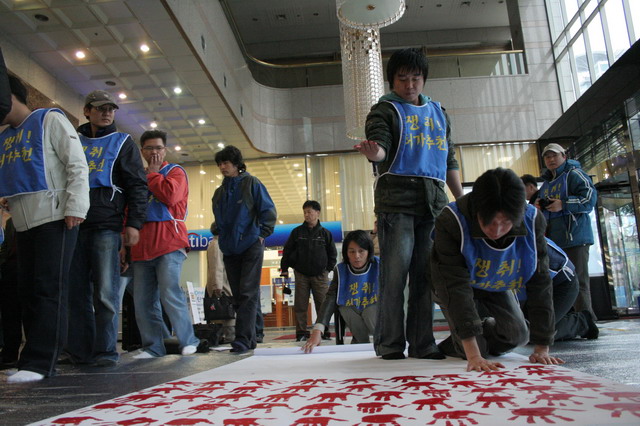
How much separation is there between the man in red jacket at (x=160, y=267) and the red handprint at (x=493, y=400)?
8.12ft

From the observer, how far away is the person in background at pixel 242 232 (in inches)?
136

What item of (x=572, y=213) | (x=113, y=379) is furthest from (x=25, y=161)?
(x=572, y=213)

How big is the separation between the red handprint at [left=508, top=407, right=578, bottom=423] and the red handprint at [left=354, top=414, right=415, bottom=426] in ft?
0.70

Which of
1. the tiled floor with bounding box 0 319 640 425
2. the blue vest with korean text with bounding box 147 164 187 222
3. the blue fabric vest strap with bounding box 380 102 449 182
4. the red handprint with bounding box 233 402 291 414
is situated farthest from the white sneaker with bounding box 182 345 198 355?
the red handprint with bounding box 233 402 291 414

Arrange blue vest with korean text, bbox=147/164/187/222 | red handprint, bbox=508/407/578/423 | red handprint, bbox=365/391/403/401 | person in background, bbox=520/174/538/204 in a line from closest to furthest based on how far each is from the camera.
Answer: red handprint, bbox=508/407/578/423
red handprint, bbox=365/391/403/401
blue vest with korean text, bbox=147/164/187/222
person in background, bbox=520/174/538/204

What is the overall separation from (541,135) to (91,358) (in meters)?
10.9

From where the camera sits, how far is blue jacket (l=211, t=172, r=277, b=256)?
3.58 meters

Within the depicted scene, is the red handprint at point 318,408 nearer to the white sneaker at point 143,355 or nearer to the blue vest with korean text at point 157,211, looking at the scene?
the white sneaker at point 143,355

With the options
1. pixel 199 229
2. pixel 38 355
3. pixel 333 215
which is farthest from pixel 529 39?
pixel 38 355

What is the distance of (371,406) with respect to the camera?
3.64ft

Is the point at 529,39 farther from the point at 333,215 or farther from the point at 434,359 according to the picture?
the point at 434,359

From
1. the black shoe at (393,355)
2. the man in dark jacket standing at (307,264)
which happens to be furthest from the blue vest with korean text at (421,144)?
the man in dark jacket standing at (307,264)

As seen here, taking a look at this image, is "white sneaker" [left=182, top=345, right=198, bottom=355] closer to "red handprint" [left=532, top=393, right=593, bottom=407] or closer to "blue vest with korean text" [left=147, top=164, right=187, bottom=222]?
"blue vest with korean text" [left=147, top=164, right=187, bottom=222]

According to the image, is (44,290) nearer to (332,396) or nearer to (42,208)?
(42,208)
